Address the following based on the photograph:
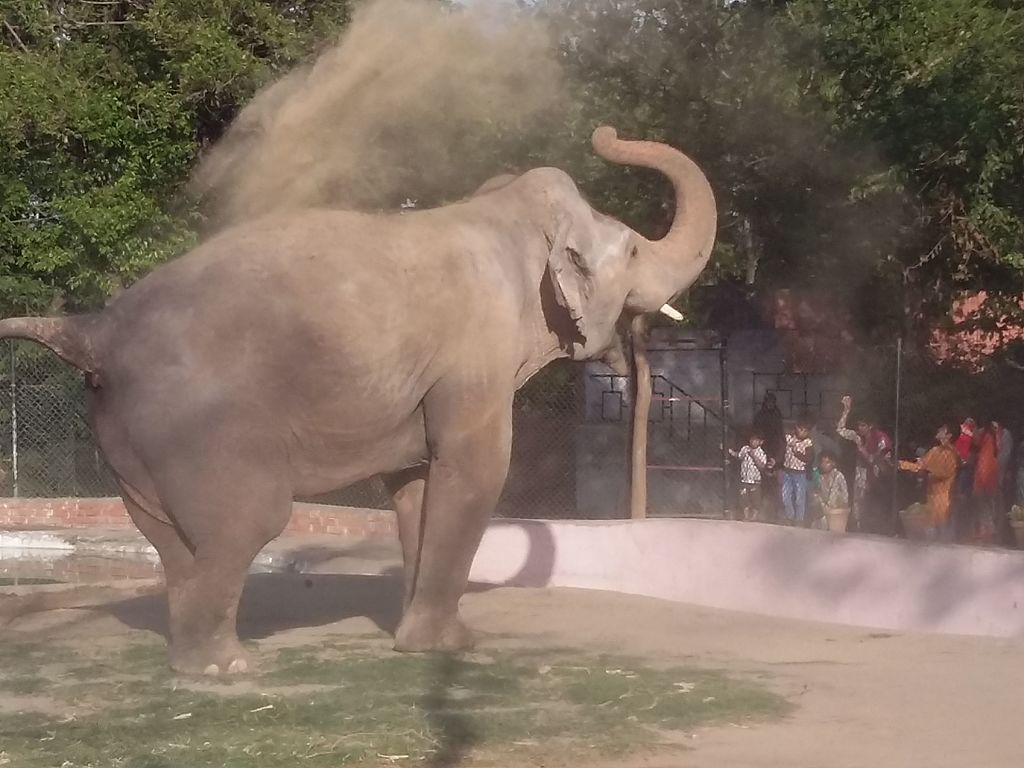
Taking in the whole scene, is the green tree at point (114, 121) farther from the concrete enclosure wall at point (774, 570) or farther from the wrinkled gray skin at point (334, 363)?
the wrinkled gray skin at point (334, 363)

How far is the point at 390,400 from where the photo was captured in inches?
346

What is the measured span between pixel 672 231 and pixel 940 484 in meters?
7.15

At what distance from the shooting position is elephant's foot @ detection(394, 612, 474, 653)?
9.29 meters

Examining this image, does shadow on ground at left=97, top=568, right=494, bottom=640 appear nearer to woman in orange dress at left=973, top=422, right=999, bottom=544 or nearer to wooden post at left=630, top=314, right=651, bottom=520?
wooden post at left=630, top=314, right=651, bottom=520

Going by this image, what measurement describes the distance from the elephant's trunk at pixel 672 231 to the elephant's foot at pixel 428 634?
2188 millimetres

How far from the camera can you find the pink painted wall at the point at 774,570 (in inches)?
400

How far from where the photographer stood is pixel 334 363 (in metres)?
8.51

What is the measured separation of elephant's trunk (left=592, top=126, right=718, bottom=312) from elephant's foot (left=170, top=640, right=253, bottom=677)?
3110 mm

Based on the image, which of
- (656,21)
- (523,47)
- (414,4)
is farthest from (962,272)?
(414,4)

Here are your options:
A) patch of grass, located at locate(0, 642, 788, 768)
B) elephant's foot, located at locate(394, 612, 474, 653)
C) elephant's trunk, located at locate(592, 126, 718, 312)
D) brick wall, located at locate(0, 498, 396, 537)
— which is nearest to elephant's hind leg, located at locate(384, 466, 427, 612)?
elephant's foot, located at locate(394, 612, 474, 653)

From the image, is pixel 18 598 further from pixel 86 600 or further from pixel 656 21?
pixel 656 21

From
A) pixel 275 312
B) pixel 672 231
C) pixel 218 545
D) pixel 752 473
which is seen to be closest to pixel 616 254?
pixel 672 231

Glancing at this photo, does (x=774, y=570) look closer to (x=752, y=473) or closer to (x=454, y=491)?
(x=454, y=491)

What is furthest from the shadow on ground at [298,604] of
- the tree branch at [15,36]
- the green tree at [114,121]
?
the tree branch at [15,36]
